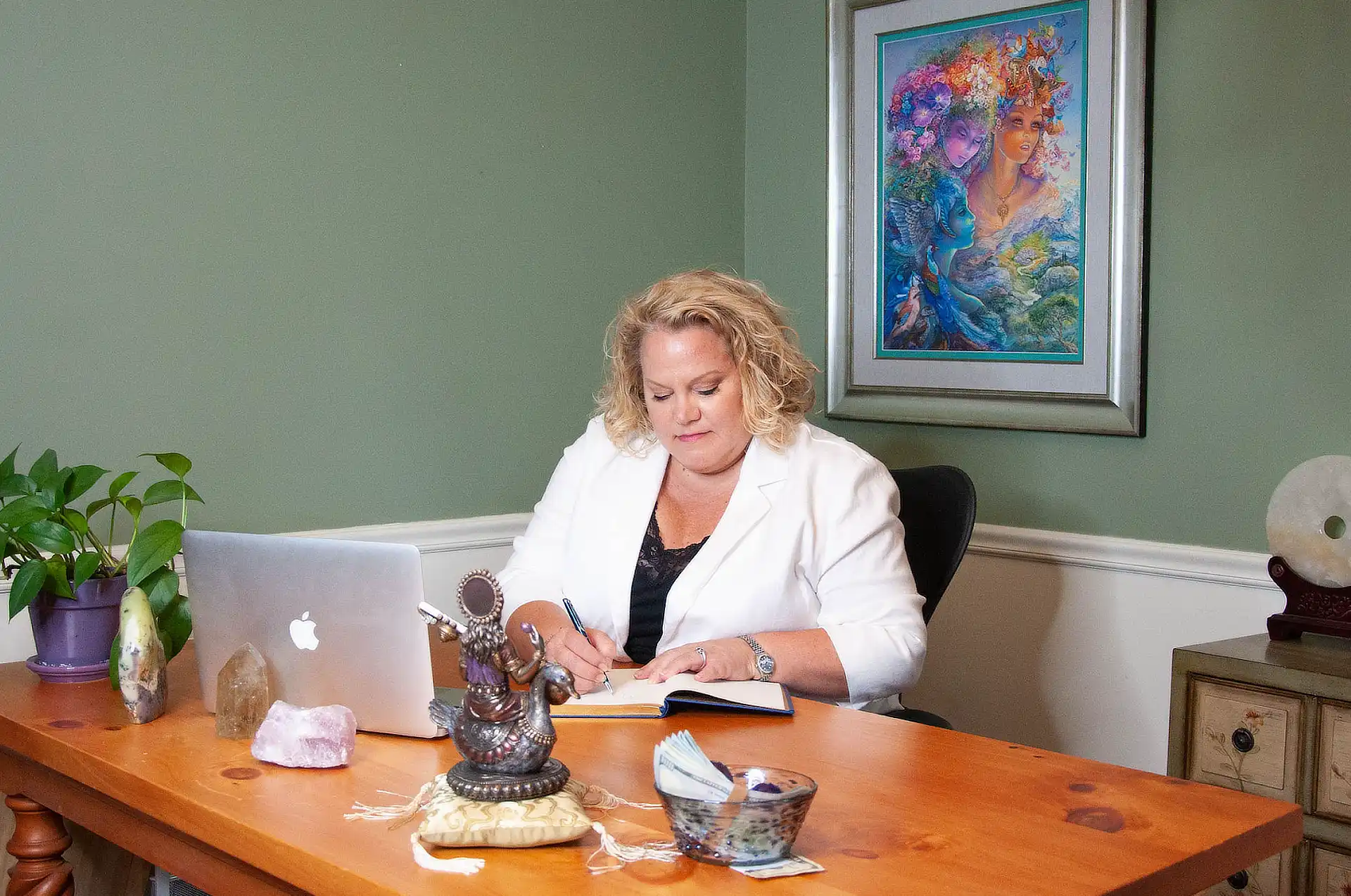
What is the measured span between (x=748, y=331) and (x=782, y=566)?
0.43 m

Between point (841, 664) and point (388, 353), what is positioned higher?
point (388, 353)

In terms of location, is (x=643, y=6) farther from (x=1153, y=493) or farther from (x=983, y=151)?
(x=1153, y=493)

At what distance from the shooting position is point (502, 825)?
4.14 feet

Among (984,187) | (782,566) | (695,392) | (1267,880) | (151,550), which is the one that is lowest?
(1267,880)

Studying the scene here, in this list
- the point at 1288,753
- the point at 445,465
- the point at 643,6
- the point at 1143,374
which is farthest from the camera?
the point at 643,6

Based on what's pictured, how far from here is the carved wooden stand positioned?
2.38 meters

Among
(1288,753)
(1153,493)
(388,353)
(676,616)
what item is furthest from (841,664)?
(388,353)

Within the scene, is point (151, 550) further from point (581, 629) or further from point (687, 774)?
point (687, 774)

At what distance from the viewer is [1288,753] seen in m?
2.29

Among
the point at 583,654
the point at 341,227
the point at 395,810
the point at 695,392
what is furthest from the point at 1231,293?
the point at 395,810

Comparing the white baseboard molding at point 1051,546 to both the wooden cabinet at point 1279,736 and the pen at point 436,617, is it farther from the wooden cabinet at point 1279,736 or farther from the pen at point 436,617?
the pen at point 436,617

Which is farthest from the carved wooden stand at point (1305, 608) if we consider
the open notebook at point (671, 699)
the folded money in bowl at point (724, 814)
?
the folded money in bowl at point (724, 814)

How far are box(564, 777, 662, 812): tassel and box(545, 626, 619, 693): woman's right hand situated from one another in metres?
0.44

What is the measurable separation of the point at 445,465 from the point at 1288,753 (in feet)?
6.00
